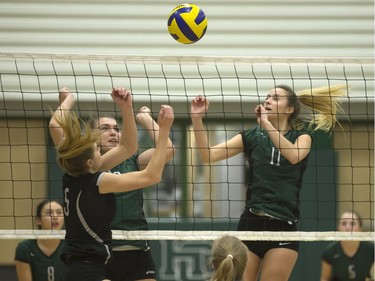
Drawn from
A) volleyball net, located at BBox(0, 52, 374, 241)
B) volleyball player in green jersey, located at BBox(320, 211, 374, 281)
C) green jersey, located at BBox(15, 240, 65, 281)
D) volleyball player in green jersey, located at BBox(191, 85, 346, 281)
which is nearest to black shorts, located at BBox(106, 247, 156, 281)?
volleyball player in green jersey, located at BBox(191, 85, 346, 281)

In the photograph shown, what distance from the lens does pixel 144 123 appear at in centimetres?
555

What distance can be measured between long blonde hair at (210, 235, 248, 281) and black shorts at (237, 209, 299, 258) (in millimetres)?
1083

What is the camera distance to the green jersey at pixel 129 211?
5441 mm

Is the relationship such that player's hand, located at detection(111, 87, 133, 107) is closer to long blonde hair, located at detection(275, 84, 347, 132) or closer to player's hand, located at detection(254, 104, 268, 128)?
player's hand, located at detection(254, 104, 268, 128)

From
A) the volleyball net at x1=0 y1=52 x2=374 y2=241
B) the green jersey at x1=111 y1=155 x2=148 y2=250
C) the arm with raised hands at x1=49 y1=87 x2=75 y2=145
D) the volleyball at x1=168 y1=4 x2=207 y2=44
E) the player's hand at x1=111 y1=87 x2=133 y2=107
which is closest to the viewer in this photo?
the player's hand at x1=111 y1=87 x2=133 y2=107

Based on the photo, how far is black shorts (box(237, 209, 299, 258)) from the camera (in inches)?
220

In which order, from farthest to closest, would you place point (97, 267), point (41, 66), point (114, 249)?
point (41, 66) < point (114, 249) < point (97, 267)

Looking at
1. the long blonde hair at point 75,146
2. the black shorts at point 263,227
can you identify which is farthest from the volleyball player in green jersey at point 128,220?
the long blonde hair at point 75,146

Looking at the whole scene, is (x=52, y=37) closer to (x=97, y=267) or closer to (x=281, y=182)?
(x=281, y=182)

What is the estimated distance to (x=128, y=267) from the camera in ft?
17.5

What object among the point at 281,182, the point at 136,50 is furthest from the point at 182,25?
the point at 136,50

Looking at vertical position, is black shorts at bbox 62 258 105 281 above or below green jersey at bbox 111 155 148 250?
below

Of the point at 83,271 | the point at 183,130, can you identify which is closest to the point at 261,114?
the point at 83,271

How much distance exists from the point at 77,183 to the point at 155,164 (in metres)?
0.43
